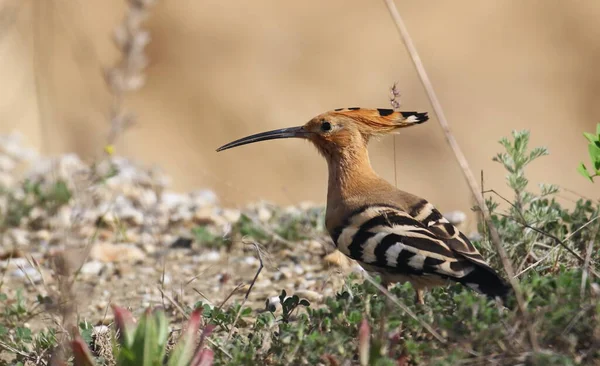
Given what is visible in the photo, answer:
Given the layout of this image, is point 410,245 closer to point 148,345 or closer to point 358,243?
point 358,243

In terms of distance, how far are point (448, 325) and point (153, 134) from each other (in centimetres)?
651

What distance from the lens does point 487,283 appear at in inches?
108

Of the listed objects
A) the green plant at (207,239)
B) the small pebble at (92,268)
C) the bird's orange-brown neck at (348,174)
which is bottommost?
the small pebble at (92,268)

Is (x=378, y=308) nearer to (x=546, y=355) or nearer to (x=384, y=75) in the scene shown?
(x=546, y=355)

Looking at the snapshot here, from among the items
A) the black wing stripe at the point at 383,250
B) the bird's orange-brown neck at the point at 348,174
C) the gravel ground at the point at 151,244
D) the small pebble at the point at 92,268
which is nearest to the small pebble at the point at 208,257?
the gravel ground at the point at 151,244

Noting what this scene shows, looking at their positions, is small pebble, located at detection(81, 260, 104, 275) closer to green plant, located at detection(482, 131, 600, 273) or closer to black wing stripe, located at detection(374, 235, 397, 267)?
black wing stripe, located at detection(374, 235, 397, 267)

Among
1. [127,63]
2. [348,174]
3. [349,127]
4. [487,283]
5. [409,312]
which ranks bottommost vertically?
[409,312]

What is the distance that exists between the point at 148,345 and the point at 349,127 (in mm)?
1771

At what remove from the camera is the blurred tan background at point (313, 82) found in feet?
27.4

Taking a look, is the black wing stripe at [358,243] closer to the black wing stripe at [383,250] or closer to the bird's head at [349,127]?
the black wing stripe at [383,250]

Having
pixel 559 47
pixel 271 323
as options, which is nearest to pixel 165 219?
pixel 271 323

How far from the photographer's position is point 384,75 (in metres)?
9.27

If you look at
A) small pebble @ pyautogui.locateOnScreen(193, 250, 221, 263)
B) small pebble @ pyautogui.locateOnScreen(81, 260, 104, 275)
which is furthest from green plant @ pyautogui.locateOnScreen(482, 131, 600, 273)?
small pebble @ pyautogui.locateOnScreen(81, 260, 104, 275)

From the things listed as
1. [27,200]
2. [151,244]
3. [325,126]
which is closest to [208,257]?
[151,244]
